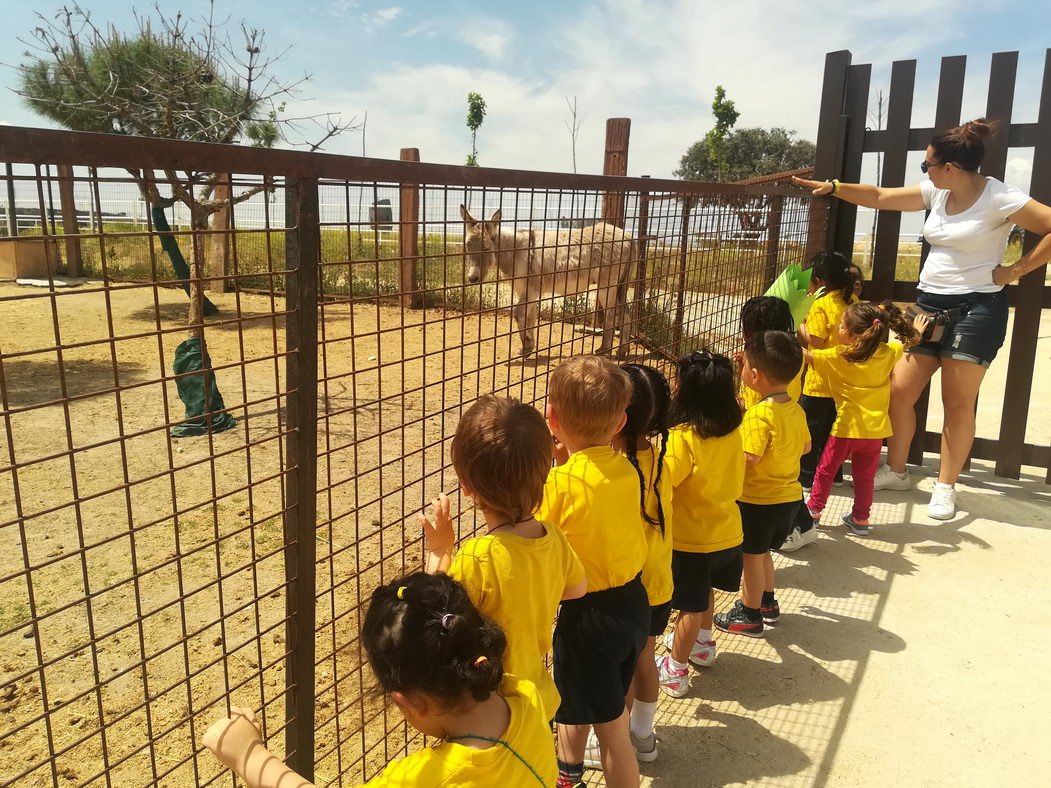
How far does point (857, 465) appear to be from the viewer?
4.32 meters

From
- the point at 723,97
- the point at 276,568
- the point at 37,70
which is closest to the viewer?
the point at 276,568

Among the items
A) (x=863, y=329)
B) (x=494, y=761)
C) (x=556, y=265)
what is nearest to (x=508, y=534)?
(x=494, y=761)

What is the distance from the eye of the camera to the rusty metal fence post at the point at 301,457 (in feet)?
5.44

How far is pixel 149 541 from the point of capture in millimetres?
4355

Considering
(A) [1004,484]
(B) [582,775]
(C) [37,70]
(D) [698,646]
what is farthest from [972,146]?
(C) [37,70]

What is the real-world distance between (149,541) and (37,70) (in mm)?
16768

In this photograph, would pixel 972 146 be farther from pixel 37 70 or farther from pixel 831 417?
pixel 37 70

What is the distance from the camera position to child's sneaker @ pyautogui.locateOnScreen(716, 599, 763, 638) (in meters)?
3.35

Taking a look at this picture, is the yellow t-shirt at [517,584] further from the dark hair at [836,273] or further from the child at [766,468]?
the dark hair at [836,273]

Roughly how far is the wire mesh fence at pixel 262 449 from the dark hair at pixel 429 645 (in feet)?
1.13

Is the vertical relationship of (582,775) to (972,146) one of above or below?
below

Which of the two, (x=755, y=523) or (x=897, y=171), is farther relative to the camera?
(x=897, y=171)

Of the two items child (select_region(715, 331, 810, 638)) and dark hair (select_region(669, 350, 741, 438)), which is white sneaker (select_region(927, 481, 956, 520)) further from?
dark hair (select_region(669, 350, 741, 438))

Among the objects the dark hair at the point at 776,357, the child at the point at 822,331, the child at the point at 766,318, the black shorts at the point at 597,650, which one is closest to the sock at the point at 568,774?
the black shorts at the point at 597,650
